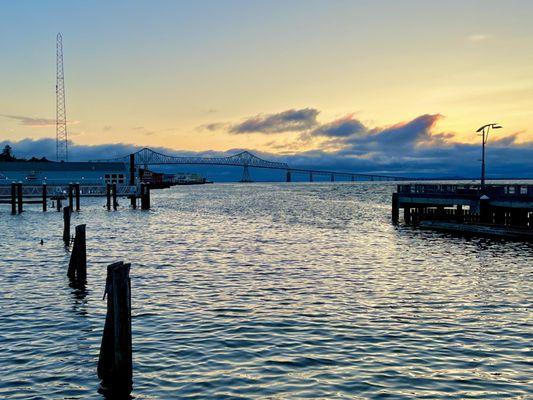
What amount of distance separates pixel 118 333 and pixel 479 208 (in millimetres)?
45951

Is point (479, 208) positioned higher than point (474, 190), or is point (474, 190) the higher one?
point (474, 190)

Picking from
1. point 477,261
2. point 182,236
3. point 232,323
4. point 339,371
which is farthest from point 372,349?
point 182,236

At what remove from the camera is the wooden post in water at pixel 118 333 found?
41.9 feet

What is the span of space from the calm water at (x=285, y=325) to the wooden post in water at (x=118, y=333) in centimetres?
38

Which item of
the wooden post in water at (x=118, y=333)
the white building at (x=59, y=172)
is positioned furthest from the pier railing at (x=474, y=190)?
the white building at (x=59, y=172)

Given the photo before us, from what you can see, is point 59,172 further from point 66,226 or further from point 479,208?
point 479,208

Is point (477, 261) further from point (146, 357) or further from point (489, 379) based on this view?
point (146, 357)

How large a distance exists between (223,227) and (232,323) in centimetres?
4197

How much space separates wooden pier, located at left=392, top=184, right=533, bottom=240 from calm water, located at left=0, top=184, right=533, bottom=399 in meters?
9.58

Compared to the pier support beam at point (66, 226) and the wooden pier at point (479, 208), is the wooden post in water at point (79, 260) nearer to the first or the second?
the pier support beam at point (66, 226)

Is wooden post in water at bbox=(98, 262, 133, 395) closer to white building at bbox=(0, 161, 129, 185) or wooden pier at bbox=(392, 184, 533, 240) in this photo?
wooden pier at bbox=(392, 184, 533, 240)

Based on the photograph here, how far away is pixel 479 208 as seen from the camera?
5209 centimetres

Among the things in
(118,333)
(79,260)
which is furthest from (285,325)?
(79,260)

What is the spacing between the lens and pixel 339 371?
1395 centimetres
